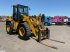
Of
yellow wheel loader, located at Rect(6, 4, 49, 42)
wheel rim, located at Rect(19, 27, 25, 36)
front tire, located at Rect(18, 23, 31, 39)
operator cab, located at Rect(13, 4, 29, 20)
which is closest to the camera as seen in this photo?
front tire, located at Rect(18, 23, 31, 39)

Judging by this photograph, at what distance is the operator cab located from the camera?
14.3 meters

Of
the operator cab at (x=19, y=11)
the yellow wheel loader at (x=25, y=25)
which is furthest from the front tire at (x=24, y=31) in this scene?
the operator cab at (x=19, y=11)

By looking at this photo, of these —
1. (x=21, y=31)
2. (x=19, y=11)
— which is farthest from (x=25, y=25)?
(x=19, y=11)

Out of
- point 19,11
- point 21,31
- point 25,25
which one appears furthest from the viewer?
point 19,11

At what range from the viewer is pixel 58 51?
9.31m

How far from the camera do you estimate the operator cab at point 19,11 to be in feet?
47.0

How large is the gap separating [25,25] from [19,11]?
102 inches

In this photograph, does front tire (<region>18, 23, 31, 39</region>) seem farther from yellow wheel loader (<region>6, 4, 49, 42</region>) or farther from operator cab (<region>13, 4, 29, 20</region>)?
operator cab (<region>13, 4, 29, 20</region>)

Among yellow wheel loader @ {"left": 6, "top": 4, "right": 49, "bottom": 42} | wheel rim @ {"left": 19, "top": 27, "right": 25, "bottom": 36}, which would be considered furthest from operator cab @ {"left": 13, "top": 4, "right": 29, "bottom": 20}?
wheel rim @ {"left": 19, "top": 27, "right": 25, "bottom": 36}

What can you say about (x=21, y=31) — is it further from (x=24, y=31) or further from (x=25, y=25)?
(x=25, y=25)

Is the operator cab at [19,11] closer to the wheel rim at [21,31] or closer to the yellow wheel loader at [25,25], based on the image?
the yellow wheel loader at [25,25]

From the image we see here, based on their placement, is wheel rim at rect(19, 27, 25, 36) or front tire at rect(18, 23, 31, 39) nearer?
front tire at rect(18, 23, 31, 39)

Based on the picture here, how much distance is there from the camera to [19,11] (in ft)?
47.5

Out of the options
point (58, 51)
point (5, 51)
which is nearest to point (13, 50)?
point (5, 51)
